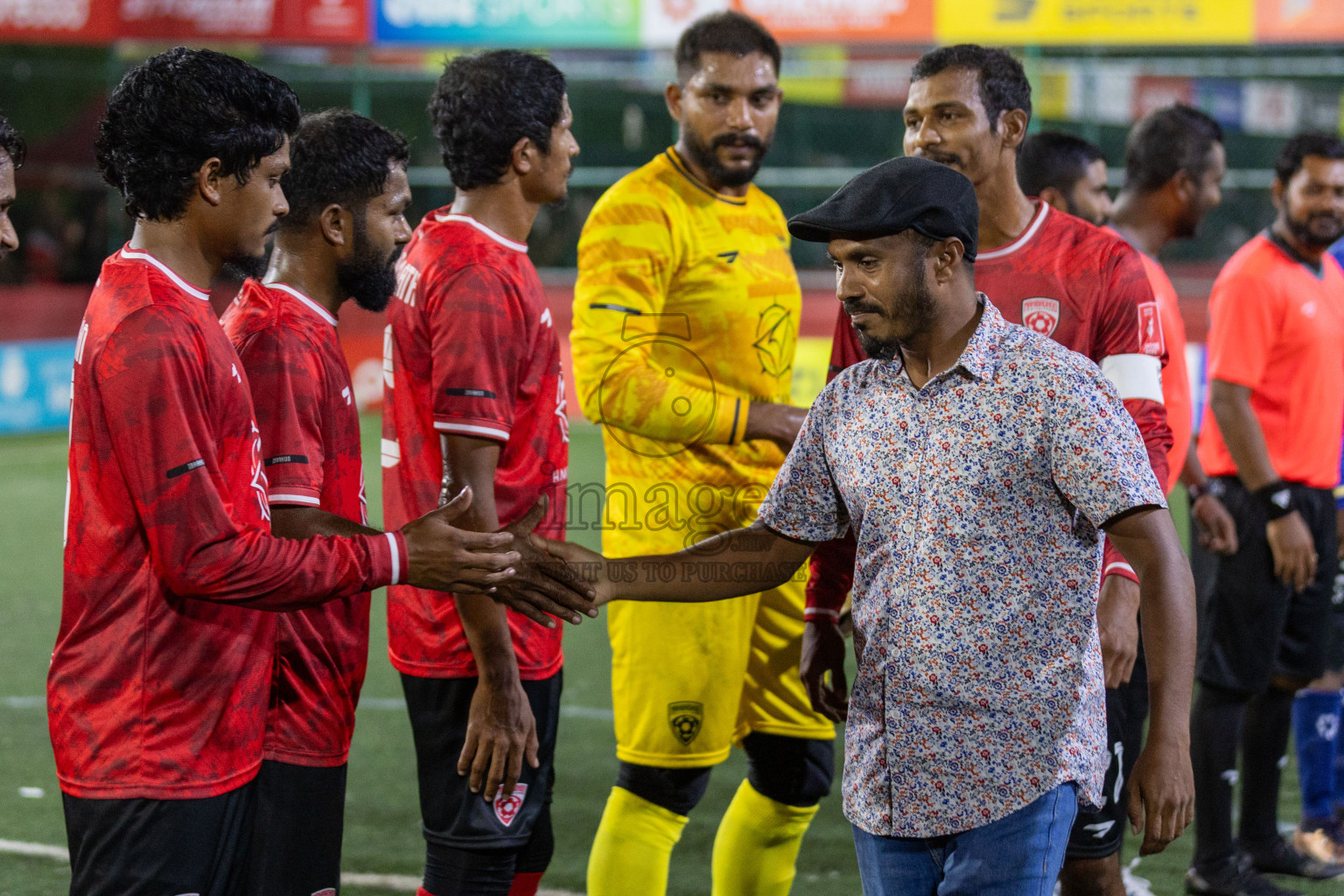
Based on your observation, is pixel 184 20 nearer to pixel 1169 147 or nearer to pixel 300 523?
pixel 1169 147

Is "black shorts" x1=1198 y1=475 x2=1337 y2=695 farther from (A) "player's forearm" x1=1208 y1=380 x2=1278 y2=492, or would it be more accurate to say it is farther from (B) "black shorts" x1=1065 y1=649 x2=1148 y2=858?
(B) "black shorts" x1=1065 y1=649 x2=1148 y2=858

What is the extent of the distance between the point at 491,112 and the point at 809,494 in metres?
1.28

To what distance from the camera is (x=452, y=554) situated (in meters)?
2.57

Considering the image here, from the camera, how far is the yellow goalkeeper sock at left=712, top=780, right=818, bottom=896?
12.5 feet

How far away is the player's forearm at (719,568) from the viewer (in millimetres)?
2791

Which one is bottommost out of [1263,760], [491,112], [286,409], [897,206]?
[1263,760]

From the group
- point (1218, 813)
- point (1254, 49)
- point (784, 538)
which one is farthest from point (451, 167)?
point (1254, 49)

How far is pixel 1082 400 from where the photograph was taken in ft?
7.76

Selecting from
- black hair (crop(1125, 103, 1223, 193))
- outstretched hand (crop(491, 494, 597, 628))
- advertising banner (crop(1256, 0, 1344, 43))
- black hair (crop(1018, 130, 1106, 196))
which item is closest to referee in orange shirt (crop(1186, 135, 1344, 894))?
black hair (crop(1125, 103, 1223, 193))

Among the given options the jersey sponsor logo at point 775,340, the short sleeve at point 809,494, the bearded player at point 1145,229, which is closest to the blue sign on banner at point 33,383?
the bearded player at point 1145,229

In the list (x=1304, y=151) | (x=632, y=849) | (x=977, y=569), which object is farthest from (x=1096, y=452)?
(x=1304, y=151)

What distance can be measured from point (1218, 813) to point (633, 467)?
228 centimetres

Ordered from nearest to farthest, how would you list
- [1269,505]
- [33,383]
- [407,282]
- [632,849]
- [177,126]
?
[177,126]
[407,282]
[632,849]
[1269,505]
[33,383]

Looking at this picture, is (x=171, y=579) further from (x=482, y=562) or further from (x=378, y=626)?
(x=378, y=626)
